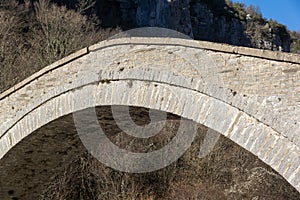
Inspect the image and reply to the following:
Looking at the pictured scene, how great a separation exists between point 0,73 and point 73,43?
3.23 metres

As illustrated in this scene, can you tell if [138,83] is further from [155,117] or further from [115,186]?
[115,186]

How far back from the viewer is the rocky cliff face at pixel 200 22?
2578 cm

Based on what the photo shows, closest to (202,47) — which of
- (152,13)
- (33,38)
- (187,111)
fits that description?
(187,111)

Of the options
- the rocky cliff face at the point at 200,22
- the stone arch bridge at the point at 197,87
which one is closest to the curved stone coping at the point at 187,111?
the stone arch bridge at the point at 197,87

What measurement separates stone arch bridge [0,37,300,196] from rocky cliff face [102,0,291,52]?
65.1 ft

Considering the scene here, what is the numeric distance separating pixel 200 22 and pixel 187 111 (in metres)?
27.2

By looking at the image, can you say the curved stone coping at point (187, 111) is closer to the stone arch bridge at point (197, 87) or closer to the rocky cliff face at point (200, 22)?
the stone arch bridge at point (197, 87)

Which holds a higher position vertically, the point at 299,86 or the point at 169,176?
the point at 299,86

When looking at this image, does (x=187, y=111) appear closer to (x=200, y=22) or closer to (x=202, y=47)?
(x=202, y=47)

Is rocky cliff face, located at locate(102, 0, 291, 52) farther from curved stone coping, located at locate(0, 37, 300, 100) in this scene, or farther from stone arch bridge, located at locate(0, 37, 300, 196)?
curved stone coping, located at locate(0, 37, 300, 100)

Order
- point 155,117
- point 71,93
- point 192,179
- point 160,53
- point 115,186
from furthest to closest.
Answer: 1. point 192,179
2. point 115,186
3. point 71,93
4. point 155,117
5. point 160,53

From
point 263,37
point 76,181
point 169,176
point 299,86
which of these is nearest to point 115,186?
point 76,181

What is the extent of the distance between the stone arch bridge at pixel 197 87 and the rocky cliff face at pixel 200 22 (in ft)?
65.1

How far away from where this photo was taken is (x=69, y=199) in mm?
10500
